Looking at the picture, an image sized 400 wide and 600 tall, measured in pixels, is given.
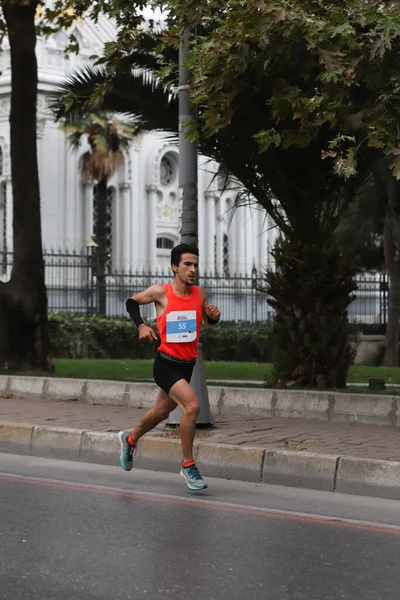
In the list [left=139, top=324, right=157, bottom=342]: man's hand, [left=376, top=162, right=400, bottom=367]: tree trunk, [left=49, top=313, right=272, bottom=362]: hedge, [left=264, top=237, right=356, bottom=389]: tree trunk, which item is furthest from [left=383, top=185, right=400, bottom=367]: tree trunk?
[left=139, top=324, right=157, bottom=342]: man's hand

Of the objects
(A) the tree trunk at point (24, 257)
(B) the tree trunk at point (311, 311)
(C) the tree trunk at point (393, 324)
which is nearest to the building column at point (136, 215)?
(C) the tree trunk at point (393, 324)

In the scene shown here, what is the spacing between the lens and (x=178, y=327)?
847 cm

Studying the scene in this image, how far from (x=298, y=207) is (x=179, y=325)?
6051mm

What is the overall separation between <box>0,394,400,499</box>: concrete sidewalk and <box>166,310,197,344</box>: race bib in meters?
1.46

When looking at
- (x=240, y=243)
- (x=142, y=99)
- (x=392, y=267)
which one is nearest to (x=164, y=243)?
(x=240, y=243)

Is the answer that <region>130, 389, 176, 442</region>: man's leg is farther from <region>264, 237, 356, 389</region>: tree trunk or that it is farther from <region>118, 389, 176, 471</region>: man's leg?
<region>264, 237, 356, 389</region>: tree trunk

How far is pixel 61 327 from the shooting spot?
27172mm

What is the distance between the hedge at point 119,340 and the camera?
1072 inches

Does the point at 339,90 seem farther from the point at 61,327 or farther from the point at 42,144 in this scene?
the point at 42,144

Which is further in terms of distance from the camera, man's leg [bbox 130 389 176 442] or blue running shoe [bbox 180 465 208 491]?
man's leg [bbox 130 389 176 442]

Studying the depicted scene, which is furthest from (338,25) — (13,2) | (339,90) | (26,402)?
(13,2)

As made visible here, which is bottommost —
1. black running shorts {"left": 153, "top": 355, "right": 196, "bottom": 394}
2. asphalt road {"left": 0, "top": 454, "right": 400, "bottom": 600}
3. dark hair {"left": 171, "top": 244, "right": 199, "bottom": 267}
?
asphalt road {"left": 0, "top": 454, "right": 400, "bottom": 600}

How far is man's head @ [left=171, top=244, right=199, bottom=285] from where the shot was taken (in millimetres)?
8508

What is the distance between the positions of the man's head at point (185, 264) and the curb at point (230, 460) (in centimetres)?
176
